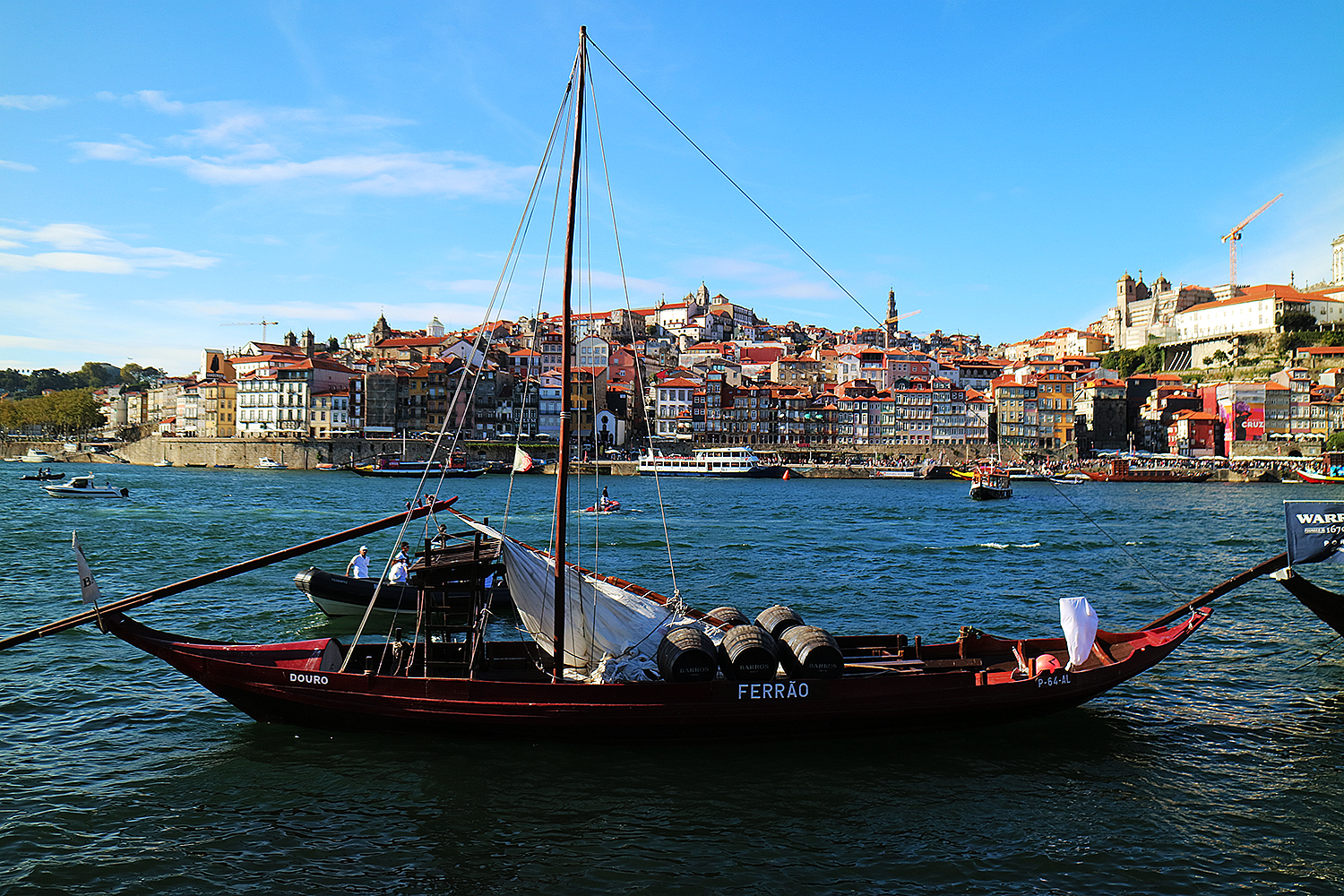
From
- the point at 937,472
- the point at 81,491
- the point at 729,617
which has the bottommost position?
the point at 937,472

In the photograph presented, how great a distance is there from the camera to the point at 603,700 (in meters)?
10.9

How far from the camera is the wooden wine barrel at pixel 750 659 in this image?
36.4 ft

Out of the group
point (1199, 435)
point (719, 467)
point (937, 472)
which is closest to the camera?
point (719, 467)

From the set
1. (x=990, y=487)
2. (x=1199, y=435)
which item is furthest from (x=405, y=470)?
(x=1199, y=435)

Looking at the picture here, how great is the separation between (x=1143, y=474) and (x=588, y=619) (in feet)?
306

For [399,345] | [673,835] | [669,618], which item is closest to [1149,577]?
[669,618]

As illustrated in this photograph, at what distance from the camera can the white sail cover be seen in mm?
11422

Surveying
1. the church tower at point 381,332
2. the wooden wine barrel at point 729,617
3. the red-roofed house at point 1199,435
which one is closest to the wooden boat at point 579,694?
the wooden wine barrel at point 729,617

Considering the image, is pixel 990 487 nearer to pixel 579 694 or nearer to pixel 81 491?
pixel 579 694

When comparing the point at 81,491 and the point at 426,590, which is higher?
the point at 426,590

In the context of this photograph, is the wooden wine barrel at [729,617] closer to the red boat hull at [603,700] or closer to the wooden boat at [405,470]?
the red boat hull at [603,700]

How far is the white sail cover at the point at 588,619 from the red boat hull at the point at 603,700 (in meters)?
0.67

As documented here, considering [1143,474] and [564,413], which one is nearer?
[564,413]

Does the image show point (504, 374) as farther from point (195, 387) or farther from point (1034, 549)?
point (1034, 549)
